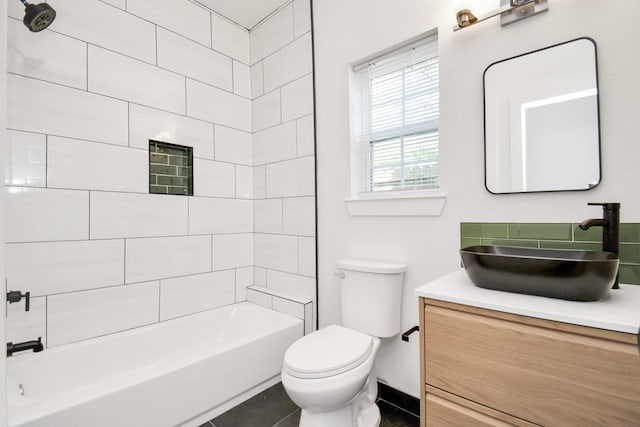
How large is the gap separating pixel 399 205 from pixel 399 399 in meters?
1.12

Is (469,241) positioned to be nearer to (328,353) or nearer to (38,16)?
(328,353)

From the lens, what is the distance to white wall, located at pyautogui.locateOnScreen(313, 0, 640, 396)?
1.11 m

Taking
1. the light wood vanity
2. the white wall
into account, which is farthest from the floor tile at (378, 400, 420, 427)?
the light wood vanity

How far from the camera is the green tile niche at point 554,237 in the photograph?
1.08m

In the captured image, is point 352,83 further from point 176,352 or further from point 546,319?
point 176,352

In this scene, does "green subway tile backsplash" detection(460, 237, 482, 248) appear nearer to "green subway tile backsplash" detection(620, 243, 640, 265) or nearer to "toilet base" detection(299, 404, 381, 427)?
"green subway tile backsplash" detection(620, 243, 640, 265)

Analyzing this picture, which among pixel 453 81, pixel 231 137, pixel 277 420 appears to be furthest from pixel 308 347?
pixel 231 137

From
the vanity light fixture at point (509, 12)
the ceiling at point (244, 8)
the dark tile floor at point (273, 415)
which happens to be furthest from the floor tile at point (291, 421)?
the ceiling at point (244, 8)

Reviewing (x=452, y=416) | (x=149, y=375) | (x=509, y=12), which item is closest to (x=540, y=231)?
(x=452, y=416)

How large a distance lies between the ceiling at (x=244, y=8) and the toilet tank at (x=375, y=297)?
2140 mm

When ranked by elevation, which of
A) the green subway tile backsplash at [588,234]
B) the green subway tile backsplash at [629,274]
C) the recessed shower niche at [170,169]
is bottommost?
the green subway tile backsplash at [629,274]

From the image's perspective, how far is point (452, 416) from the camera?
0.99 metres

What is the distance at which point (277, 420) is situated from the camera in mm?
1651

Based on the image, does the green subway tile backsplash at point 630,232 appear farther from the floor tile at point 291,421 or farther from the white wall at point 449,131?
the floor tile at point 291,421
